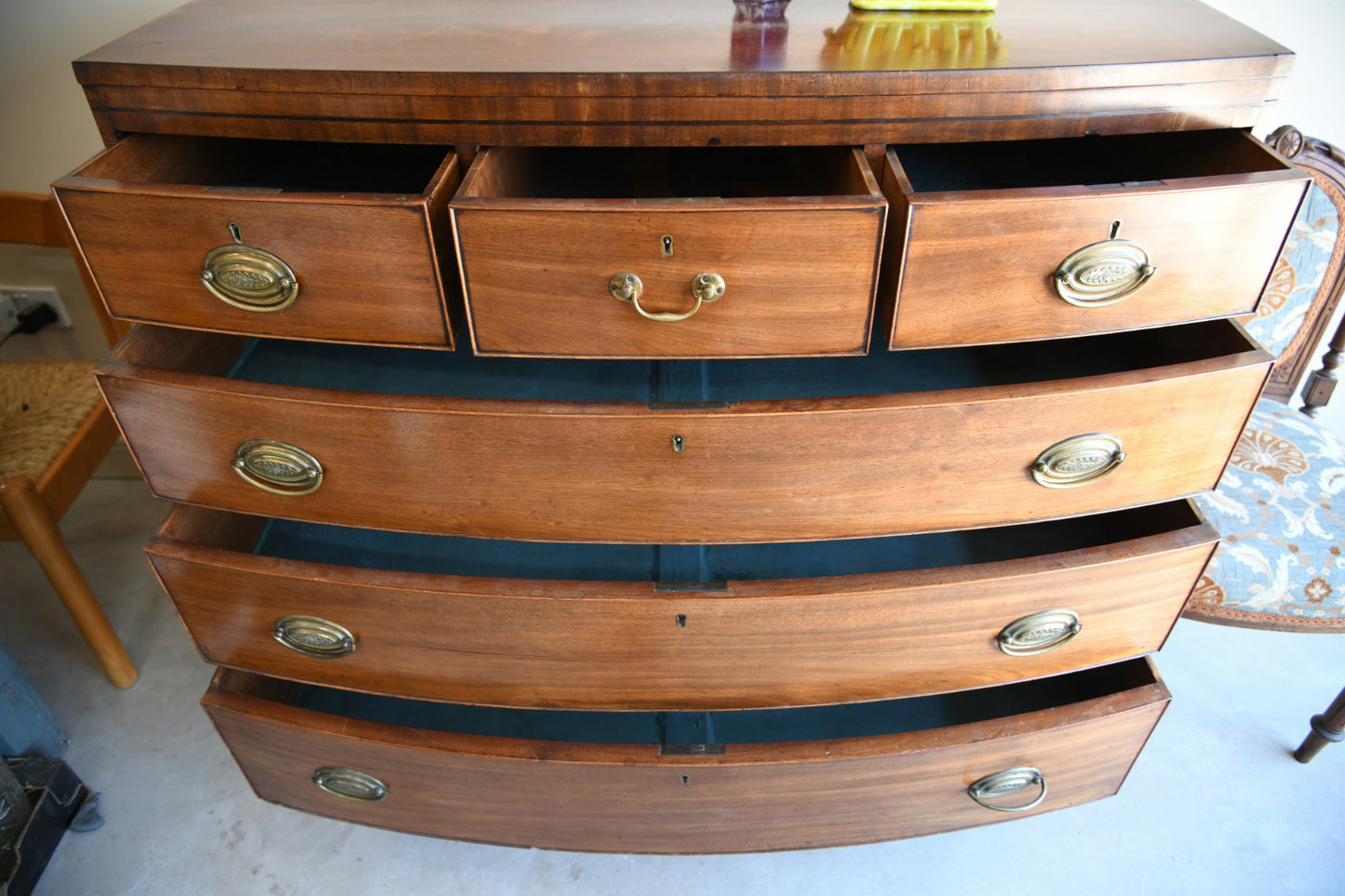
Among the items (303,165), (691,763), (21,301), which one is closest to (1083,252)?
(691,763)

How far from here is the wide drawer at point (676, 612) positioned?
2.76 feet

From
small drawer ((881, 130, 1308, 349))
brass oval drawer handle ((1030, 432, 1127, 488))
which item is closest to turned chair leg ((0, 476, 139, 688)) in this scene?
small drawer ((881, 130, 1308, 349))

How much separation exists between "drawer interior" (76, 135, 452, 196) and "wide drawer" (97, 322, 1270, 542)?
0.56ft

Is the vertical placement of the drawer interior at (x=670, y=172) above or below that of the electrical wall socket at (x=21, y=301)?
below

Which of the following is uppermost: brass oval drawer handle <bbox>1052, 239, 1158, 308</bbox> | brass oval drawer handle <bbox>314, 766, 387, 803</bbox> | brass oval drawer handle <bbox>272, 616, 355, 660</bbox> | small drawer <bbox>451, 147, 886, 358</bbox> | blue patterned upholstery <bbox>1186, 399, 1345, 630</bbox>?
blue patterned upholstery <bbox>1186, 399, 1345, 630</bbox>

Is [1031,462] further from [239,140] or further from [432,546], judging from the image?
[239,140]

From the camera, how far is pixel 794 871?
46.2 inches

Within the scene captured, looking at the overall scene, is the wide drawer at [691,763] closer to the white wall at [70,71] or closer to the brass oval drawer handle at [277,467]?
the brass oval drawer handle at [277,467]

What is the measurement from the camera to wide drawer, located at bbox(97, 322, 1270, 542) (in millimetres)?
744

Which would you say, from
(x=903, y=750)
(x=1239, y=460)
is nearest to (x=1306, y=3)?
(x=1239, y=460)

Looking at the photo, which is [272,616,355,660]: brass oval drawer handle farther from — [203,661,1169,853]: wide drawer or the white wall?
the white wall

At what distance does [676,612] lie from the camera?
84cm

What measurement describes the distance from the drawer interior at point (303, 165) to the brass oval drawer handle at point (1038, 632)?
0.75 m

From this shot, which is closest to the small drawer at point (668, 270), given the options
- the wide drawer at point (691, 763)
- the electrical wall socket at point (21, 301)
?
the wide drawer at point (691, 763)
